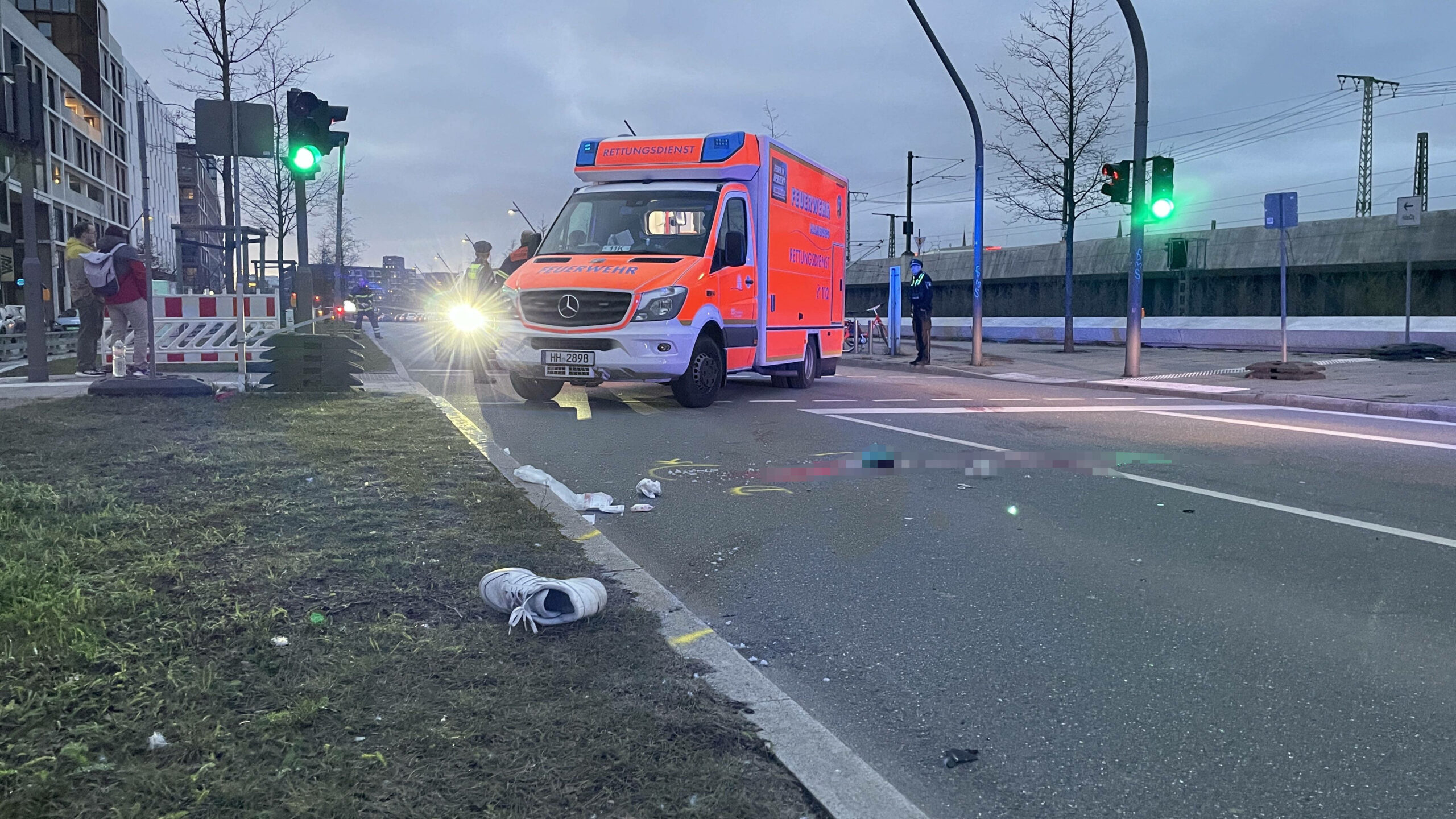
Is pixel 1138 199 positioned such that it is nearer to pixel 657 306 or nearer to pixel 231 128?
pixel 657 306

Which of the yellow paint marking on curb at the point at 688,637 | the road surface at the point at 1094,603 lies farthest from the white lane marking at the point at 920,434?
the yellow paint marking on curb at the point at 688,637

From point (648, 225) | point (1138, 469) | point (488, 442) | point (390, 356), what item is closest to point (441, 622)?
point (488, 442)

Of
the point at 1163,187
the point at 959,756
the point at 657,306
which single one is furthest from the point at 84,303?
the point at 1163,187

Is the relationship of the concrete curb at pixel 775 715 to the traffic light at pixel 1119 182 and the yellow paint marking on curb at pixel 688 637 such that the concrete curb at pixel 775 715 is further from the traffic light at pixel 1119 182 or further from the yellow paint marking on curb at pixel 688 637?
the traffic light at pixel 1119 182

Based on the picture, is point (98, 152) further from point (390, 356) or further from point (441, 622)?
point (441, 622)

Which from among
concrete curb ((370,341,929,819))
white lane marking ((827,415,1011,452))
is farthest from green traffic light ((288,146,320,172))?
concrete curb ((370,341,929,819))

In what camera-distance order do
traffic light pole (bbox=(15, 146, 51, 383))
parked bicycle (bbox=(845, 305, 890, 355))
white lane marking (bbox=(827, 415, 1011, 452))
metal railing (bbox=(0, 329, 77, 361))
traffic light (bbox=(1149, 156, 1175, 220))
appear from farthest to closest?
parked bicycle (bbox=(845, 305, 890, 355)), metal railing (bbox=(0, 329, 77, 361)), traffic light (bbox=(1149, 156, 1175, 220)), traffic light pole (bbox=(15, 146, 51, 383)), white lane marking (bbox=(827, 415, 1011, 452))

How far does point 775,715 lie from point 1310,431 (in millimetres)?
8551

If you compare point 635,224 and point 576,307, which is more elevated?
point 635,224

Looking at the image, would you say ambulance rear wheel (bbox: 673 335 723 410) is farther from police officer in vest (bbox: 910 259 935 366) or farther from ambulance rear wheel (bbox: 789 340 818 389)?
police officer in vest (bbox: 910 259 935 366)

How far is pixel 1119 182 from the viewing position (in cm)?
1661

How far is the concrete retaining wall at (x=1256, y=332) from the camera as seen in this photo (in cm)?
1997

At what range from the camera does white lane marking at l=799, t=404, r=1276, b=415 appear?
11391mm

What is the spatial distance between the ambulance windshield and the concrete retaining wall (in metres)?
15.1
